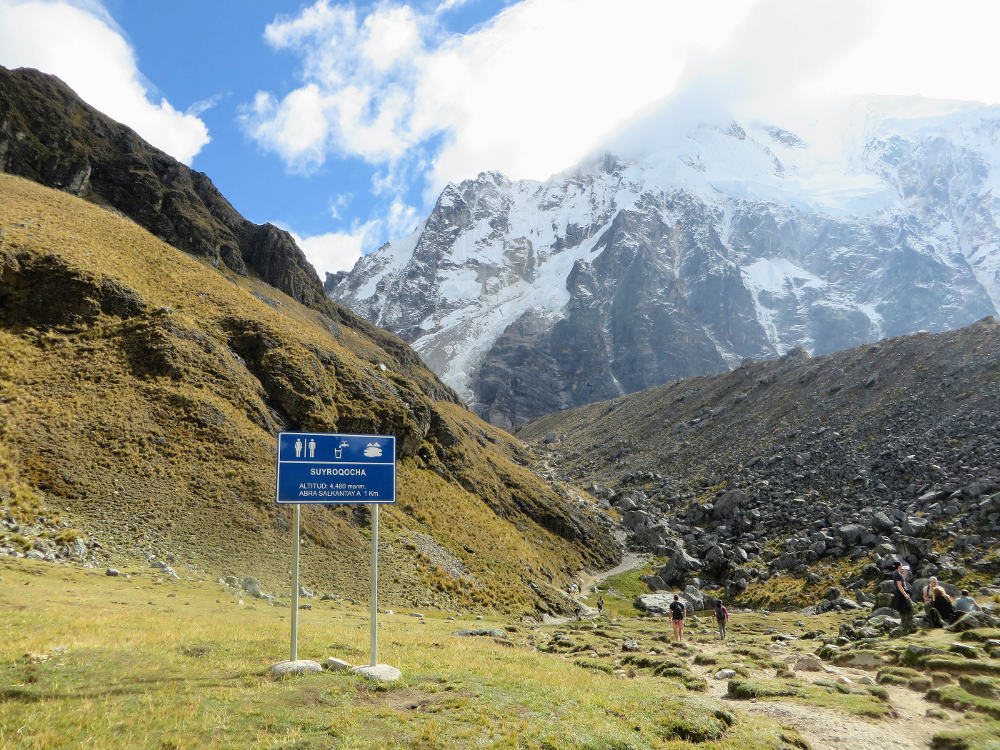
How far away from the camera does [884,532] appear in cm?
4828

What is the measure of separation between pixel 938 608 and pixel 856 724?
13104mm

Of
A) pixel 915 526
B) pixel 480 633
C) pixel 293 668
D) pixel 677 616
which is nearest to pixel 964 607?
pixel 677 616

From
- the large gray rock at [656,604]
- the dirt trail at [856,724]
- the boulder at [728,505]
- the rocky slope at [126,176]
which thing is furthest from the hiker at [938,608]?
the rocky slope at [126,176]

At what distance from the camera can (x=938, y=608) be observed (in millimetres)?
21359

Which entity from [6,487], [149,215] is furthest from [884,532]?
[149,215]

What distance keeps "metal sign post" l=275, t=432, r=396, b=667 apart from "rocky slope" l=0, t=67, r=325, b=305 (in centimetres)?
6991

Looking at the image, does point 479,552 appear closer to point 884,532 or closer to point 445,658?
point 445,658

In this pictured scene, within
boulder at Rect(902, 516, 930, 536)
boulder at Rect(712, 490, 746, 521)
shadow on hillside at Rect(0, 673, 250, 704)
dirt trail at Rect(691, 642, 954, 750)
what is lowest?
dirt trail at Rect(691, 642, 954, 750)

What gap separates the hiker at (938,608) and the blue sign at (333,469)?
70.3 feet

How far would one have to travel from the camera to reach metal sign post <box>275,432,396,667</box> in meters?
13.4

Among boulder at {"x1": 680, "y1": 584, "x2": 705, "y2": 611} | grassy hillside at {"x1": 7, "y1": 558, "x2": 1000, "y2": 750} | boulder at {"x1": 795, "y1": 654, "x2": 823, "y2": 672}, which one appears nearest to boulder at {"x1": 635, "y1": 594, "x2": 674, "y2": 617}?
boulder at {"x1": 680, "y1": 584, "x2": 705, "y2": 611}

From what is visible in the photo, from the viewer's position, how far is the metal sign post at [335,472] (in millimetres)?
13445

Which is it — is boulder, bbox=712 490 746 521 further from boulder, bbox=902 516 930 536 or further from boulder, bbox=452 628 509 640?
boulder, bbox=452 628 509 640

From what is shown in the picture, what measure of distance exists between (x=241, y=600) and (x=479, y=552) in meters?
24.6
